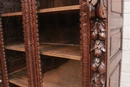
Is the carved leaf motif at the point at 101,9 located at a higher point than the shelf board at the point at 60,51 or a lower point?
higher

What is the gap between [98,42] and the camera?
2.38 ft

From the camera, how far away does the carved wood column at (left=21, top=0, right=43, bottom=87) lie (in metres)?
0.97

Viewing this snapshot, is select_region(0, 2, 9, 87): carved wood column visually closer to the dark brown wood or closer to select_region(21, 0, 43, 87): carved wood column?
select_region(21, 0, 43, 87): carved wood column

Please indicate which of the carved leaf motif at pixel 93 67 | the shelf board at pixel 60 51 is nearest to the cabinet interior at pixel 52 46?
the shelf board at pixel 60 51

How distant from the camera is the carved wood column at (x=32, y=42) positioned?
0.97 m

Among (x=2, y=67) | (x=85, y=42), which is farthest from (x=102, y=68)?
(x=2, y=67)

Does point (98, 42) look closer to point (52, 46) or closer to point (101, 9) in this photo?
point (101, 9)

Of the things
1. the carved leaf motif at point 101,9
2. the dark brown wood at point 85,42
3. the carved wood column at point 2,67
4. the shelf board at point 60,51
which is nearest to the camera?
the carved leaf motif at point 101,9

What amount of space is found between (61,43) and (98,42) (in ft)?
1.71

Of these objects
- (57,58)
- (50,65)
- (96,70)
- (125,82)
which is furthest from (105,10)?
(125,82)

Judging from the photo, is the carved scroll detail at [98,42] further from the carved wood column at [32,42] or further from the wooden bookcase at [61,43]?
the carved wood column at [32,42]

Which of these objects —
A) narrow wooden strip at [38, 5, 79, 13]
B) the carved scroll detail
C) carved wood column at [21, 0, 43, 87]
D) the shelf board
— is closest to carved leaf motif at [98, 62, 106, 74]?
the carved scroll detail

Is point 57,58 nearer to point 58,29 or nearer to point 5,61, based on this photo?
point 58,29

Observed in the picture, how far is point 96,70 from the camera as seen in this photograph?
75cm
